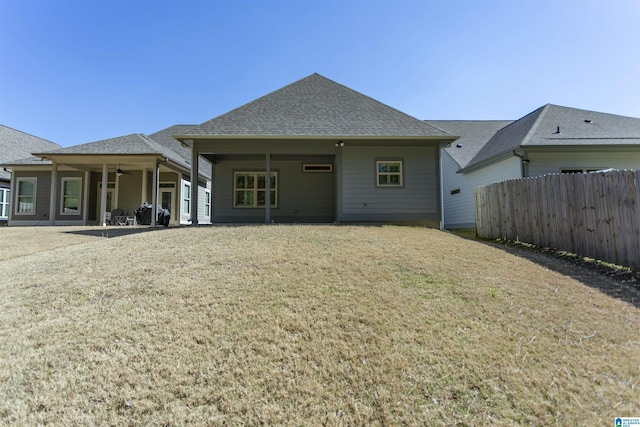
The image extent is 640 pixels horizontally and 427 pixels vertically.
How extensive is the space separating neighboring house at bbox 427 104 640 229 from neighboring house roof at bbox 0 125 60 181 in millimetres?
24592

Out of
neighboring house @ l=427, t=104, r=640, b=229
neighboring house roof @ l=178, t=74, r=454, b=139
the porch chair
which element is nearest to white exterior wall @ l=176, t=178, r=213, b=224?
the porch chair

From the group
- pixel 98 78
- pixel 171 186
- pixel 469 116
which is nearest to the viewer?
pixel 98 78

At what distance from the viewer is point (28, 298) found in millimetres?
4070

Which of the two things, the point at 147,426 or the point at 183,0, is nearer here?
the point at 147,426

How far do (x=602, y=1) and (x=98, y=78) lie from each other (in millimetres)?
20383

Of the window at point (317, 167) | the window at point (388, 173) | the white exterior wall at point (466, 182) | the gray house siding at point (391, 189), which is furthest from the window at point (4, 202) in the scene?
the white exterior wall at point (466, 182)

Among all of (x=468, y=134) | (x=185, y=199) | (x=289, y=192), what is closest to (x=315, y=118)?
(x=289, y=192)

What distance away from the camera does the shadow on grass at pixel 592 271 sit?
180 inches

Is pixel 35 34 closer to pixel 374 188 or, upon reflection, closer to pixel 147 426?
pixel 374 188

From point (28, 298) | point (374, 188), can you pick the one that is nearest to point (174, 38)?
point (374, 188)

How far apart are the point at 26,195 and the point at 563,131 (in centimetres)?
2651

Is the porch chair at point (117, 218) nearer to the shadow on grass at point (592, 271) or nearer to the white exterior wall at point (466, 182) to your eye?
the shadow on grass at point (592, 271)

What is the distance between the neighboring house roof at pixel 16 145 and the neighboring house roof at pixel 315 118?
1468 centimetres

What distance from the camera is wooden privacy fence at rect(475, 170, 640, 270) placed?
546 cm
